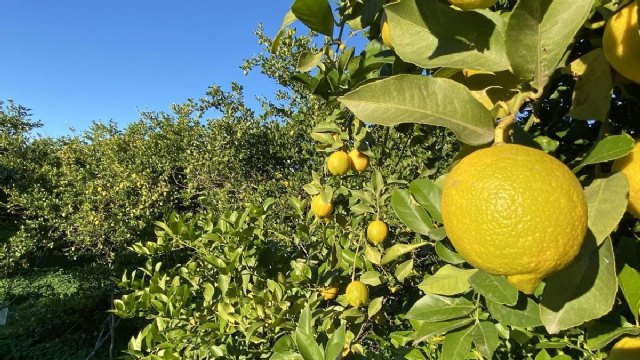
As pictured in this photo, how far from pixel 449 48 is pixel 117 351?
529 cm

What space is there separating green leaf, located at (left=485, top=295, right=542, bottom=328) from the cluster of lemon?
2.22 ft

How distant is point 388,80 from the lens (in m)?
0.43

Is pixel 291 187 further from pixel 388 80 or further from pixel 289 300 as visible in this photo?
pixel 388 80

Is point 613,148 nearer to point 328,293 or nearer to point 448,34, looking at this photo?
point 448,34

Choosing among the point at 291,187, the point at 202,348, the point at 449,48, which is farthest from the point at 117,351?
the point at 449,48

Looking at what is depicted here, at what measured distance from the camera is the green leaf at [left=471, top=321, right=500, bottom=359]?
674mm

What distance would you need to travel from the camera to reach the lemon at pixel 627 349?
0.56 m

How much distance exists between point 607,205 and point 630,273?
23 centimetres

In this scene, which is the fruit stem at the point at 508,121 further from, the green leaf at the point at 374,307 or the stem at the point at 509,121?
the green leaf at the point at 374,307

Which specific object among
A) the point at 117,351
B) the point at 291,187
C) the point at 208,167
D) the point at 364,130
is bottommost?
the point at 117,351

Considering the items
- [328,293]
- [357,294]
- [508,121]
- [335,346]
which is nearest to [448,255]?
[335,346]

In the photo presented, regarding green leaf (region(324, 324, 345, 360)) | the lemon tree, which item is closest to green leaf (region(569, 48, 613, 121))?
the lemon tree

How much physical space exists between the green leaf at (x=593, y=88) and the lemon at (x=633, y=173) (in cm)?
6

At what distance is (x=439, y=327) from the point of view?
2.38 feet
